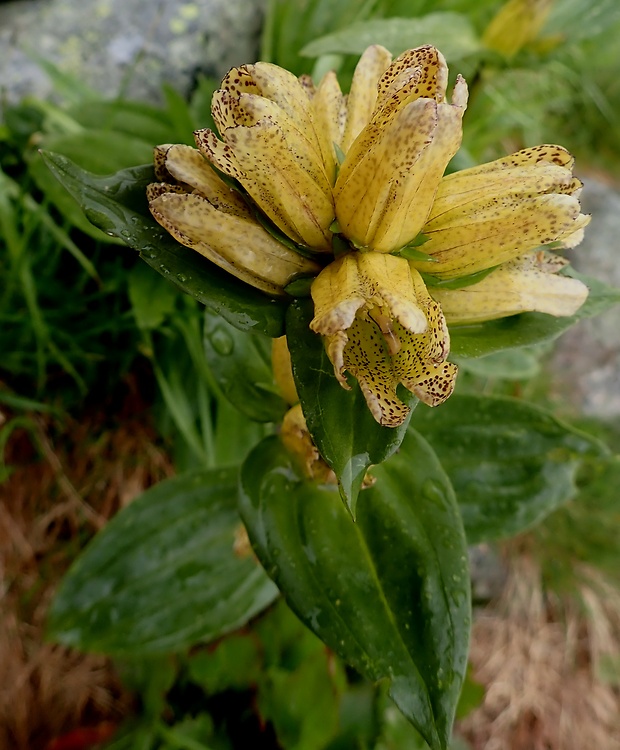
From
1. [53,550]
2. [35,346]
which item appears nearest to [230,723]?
[53,550]

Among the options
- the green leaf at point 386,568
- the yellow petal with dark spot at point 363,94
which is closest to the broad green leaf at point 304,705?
the green leaf at point 386,568

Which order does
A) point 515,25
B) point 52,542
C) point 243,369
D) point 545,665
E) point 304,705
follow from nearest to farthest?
point 243,369, point 304,705, point 515,25, point 52,542, point 545,665

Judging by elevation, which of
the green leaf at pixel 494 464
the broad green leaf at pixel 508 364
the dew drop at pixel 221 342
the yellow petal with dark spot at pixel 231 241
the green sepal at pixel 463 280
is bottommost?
the broad green leaf at pixel 508 364

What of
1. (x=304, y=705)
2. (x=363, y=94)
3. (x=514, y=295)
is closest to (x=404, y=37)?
(x=363, y=94)

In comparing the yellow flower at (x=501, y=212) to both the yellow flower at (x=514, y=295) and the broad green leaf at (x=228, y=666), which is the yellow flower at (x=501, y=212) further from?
the broad green leaf at (x=228, y=666)

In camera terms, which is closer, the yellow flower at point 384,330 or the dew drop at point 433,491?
the yellow flower at point 384,330

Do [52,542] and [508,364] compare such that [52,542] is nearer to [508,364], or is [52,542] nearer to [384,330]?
[508,364]

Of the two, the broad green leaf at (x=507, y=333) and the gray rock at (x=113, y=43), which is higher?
the gray rock at (x=113, y=43)
